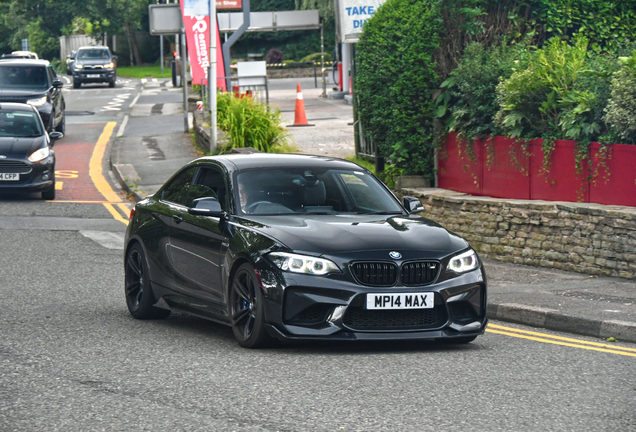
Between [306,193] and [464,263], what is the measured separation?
4.88 feet

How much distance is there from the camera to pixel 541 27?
15211mm

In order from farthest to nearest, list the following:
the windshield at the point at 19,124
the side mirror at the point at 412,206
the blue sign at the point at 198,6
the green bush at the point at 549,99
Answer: the blue sign at the point at 198,6 < the windshield at the point at 19,124 < the green bush at the point at 549,99 < the side mirror at the point at 412,206

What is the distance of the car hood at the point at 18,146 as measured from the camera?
59.9 feet

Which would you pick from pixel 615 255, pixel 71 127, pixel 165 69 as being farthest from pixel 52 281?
pixel 165 69

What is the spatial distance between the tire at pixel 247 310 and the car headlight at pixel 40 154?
11333mm

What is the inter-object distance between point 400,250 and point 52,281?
5.19m

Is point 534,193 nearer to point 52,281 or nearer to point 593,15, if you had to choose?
point 593,15

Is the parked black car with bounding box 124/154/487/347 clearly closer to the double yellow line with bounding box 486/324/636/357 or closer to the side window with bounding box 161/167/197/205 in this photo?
the side window with bounding box 161/167/197/205

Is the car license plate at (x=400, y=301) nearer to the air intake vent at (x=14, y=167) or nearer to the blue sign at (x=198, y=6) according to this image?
the air intake vent at (x=14, y=167)

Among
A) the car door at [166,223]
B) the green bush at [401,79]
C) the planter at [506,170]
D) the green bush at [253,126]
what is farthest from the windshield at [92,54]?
the car door at [166,223]

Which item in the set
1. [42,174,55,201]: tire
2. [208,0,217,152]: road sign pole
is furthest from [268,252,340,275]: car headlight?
[208,0,217,152]: road sign pole

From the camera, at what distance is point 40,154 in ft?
60.5

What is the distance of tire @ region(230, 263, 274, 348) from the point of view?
294 inches

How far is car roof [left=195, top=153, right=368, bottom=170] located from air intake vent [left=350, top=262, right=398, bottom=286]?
1.63m
